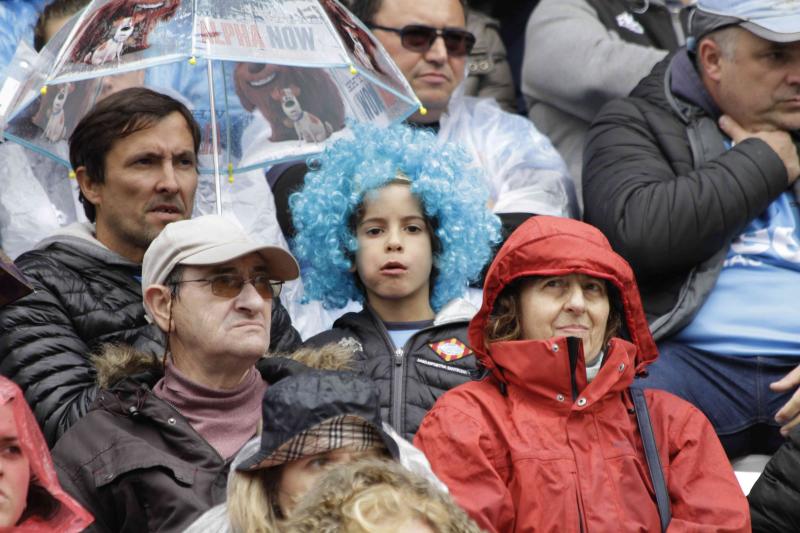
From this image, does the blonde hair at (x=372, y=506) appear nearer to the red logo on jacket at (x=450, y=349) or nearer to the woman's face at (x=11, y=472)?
the woman's face at (x=11, y=472)

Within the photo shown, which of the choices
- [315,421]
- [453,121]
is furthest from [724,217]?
[315,421]

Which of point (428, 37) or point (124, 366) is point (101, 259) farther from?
point (428, 37)

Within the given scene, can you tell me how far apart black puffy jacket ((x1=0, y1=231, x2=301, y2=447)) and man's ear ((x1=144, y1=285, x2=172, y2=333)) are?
253 mm

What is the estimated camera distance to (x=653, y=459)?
160 inches

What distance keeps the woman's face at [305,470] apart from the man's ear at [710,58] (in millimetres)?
2519

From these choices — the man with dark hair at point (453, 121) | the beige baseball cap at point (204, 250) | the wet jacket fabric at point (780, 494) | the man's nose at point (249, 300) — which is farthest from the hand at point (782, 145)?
the man's nose at point (249, 300)

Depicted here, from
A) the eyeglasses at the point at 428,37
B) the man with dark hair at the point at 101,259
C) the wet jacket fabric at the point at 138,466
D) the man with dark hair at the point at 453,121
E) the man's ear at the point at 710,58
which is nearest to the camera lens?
the wet jacket fabric at the point at 138,466

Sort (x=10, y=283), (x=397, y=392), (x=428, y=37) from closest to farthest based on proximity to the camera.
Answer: (x=10, y=283) → (x=397, y=392) → (x=428, y=37)

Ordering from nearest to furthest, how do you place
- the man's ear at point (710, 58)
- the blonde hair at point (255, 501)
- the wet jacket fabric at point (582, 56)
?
the blonde hair at point (255, 501), the man's ear at point (710, 58), the wet jacket fabric at point (582, 56)

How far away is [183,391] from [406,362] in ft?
2.49

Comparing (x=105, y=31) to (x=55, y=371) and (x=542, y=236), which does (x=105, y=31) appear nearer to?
(x=55, y=371)

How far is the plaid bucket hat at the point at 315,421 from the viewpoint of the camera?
3496mm

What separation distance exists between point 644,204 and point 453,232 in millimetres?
682

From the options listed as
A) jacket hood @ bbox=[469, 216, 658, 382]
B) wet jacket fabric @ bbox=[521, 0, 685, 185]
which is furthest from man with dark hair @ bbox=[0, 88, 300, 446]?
wet jacket fabric @ bbox=[521, 0, 685, 185]
